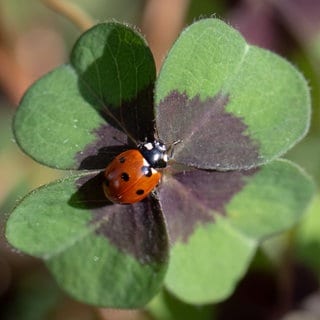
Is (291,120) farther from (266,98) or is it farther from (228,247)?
(228,247)

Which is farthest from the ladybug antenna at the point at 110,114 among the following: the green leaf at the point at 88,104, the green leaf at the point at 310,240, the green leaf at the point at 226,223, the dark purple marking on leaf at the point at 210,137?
the green leaf at the point at 310,240

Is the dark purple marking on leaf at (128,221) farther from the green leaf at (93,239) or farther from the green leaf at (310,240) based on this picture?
the green leaf at (310,240)

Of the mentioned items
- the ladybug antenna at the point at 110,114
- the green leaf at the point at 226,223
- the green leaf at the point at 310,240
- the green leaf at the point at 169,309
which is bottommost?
the green leaf at the point at 169,309

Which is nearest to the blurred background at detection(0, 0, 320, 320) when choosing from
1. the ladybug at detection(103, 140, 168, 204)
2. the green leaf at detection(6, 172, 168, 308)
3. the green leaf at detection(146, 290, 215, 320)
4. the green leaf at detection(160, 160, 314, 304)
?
the green leaf at detection(146, 290, 215, 320)

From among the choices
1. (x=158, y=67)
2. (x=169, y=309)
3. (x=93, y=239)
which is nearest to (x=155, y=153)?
(x=93, y=239)

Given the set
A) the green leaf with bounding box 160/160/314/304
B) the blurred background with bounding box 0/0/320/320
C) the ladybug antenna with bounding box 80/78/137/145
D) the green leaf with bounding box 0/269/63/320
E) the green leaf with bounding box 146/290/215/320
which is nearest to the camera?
the ladybug antenna with bounding box 80/78/137/145

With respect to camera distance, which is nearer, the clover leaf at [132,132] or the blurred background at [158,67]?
the clover leaf at [132,132]

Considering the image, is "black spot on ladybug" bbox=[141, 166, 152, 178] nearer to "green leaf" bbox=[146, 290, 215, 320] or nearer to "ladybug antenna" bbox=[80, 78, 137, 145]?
"ladybug antenna" bbox=[80, 78, 137, 145]
